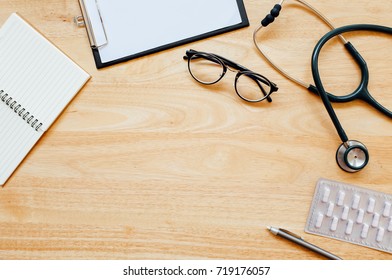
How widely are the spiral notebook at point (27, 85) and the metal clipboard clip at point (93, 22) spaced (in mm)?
65

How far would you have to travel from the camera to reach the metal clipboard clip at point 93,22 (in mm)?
832

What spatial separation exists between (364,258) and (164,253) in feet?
1.30

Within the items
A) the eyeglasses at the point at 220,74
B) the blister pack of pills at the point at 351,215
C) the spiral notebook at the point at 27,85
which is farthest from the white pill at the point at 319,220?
the spiral notebook at the point at 27,85

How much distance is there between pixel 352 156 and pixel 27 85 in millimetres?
667

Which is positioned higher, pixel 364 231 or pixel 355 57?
pixel 355 57

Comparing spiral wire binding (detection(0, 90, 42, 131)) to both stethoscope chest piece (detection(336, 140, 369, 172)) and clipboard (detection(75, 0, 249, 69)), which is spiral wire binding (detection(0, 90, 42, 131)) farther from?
stethoscope chest piece (detection(336, 140, 369, 172))

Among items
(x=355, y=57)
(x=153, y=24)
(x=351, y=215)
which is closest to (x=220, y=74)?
(x=153, y=24)

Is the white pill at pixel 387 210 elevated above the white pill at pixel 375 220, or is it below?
above

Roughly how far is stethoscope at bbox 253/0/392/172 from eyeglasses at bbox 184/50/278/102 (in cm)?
5

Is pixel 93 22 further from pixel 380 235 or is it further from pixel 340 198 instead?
pixel 380 235

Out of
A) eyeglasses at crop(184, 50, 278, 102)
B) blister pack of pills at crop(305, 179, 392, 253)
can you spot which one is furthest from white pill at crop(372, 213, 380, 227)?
eyeglasses at crop(184, 50, 278, 102)

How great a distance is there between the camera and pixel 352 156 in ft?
2.67

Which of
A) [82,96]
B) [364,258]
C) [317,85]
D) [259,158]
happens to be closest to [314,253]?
[364,258]

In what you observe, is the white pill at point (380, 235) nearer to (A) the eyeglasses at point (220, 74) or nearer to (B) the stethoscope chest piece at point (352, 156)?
(B) the stethoscope chest piece at point (352, 156)
